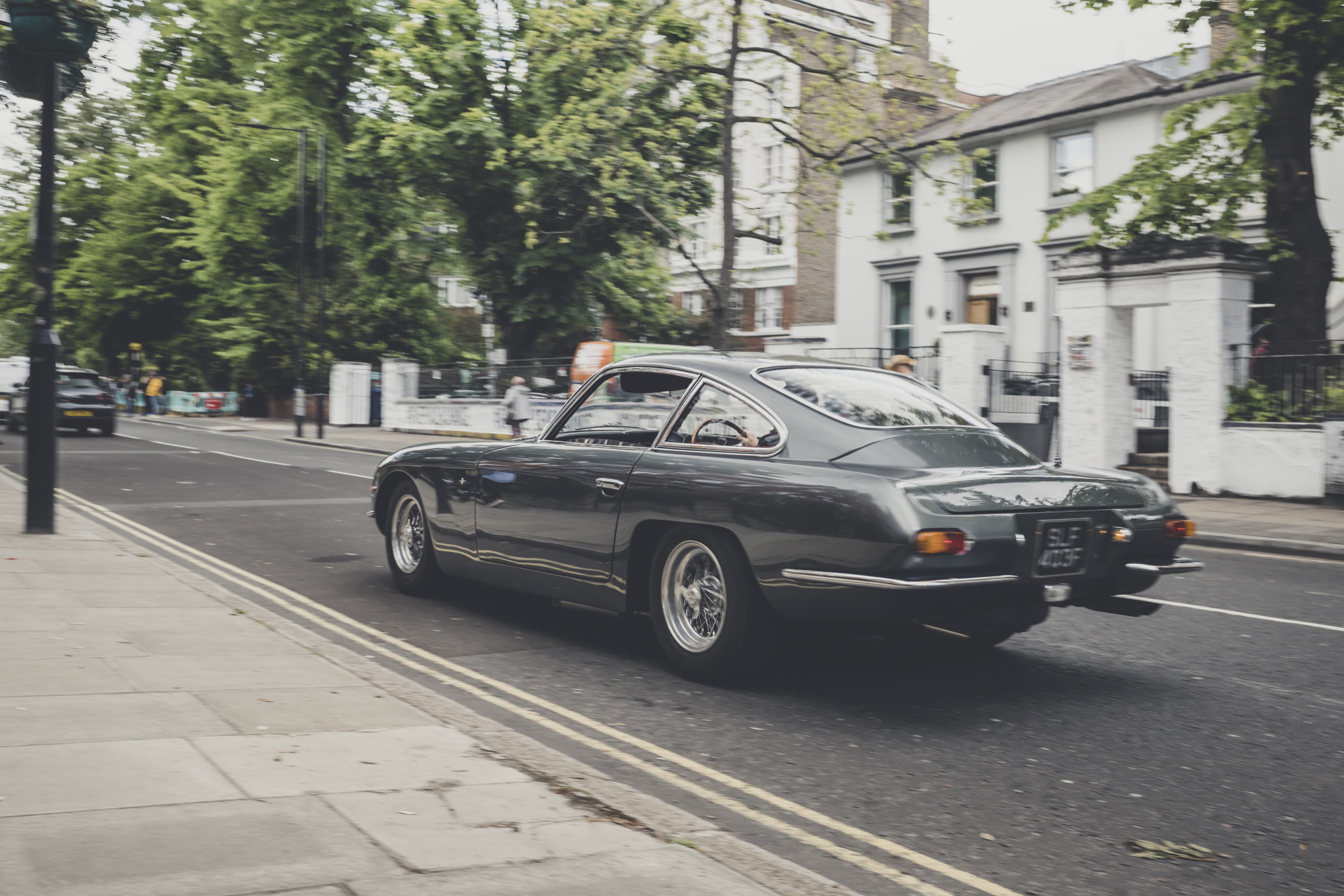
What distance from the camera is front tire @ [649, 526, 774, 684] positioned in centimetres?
533

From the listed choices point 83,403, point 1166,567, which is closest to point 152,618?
point 1166,567

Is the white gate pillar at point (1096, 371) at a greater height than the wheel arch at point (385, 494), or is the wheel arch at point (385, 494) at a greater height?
the white gate pillar at point (1096, 371)

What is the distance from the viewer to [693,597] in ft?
18.6

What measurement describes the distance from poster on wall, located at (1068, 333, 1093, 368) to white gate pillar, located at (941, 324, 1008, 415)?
2.01m

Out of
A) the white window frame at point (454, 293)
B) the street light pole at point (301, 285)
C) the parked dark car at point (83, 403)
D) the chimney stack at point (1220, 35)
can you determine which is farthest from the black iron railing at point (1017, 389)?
the parked dark car at point (83, 403)

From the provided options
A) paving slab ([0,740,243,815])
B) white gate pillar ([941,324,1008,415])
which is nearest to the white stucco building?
white gate pillar ([941,324,1008,415])

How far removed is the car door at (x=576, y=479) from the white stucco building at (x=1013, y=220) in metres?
18.4

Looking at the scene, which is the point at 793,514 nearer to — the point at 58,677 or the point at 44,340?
the point at 58,677

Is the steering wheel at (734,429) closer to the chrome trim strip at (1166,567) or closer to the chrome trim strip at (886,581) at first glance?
the chrome trim strip at (886,581)

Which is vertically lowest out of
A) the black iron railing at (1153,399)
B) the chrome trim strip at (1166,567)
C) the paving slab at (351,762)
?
the paving slab at (351,762)

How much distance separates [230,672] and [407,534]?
2537mm

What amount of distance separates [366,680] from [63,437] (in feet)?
84.7

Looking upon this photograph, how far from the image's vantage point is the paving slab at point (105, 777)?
3.62m

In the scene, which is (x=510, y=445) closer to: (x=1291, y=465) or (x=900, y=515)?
(x=900, y=515)
